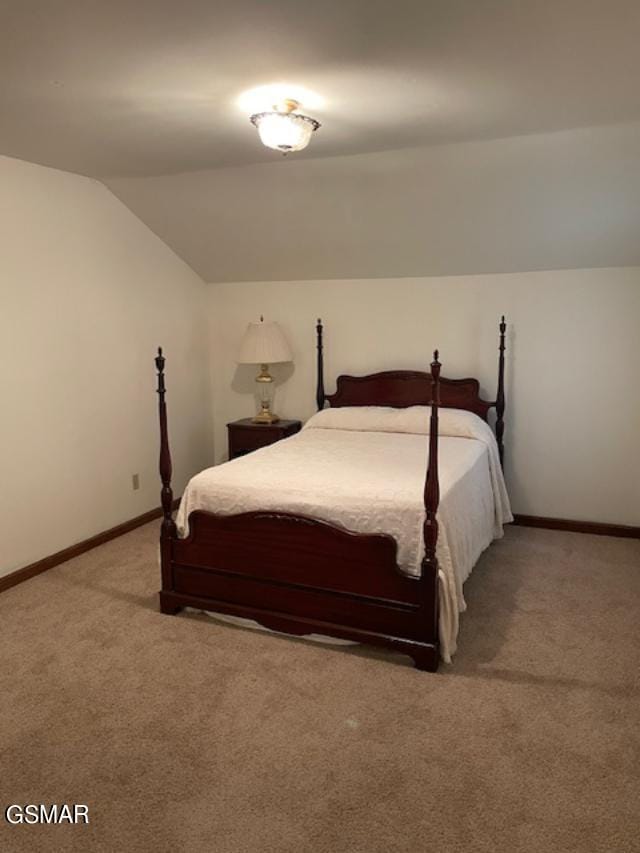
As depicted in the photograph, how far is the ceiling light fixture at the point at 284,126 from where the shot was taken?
8.51 feet

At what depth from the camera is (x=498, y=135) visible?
3.06m

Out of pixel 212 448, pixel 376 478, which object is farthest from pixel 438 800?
pixel 212 448

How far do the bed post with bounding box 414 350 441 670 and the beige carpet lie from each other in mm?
227

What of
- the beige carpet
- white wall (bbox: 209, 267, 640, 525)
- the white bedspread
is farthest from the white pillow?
the beige carpet

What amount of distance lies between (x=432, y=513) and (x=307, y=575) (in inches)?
25.9

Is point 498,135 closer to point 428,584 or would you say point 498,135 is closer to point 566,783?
point 428,584

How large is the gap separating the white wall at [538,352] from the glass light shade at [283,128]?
199cm

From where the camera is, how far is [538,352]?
4.27 metres

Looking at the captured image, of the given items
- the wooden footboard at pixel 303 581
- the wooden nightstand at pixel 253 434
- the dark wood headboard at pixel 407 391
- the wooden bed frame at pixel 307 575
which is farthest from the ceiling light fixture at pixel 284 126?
the wooden nightstand at pixel 253 434

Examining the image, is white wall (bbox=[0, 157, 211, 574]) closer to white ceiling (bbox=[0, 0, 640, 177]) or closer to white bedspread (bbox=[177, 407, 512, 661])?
white ceiling (bbox=[0, 0, 640, 177])

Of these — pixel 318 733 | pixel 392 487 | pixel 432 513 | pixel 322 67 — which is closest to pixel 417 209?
pixel 322 67

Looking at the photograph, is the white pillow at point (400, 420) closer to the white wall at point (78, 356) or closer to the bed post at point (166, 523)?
the white wall at point (78, 356)

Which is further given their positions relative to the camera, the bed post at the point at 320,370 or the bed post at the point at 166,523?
the bed post at the point at 320,370

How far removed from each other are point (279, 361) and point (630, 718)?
3.19m
